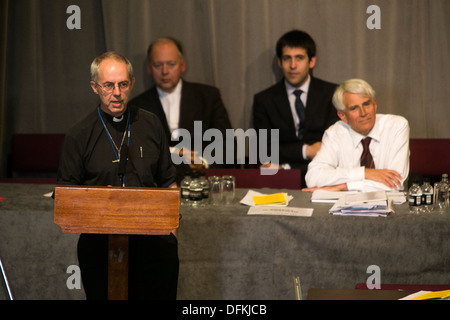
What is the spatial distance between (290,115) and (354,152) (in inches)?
44.7

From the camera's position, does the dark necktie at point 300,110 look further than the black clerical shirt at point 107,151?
Yes

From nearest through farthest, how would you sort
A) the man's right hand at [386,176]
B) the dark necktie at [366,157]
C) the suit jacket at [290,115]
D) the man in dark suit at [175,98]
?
the man's right hand at [386,176] < the dark necktie at [366,157] < the suit jacket at [290,115] < the man in dark suit at [175,98]

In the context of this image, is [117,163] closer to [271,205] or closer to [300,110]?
[271,205]

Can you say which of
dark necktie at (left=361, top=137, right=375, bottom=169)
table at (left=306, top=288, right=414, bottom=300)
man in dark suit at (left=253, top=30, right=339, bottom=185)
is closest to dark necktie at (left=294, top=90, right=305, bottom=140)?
man in dark suit at (left=253, top=30, right=339, bottom=185)

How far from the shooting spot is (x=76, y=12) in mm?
5633

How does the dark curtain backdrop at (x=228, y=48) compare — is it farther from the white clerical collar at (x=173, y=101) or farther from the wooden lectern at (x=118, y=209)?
the wooden lectern at (x=118, y=209)

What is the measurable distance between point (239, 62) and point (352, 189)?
212 centimetres

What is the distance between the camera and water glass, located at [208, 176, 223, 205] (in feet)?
11.3

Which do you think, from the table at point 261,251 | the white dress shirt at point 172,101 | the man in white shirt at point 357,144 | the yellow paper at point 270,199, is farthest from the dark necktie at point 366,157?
the white dress shirt at point 172,101

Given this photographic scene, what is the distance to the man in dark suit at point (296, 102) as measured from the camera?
15.9 ft

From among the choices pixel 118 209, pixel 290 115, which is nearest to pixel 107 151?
pixel 118 209

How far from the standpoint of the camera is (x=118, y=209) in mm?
2043

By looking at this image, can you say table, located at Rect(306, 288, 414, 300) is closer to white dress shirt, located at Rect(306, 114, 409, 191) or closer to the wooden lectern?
the wooden lectern
